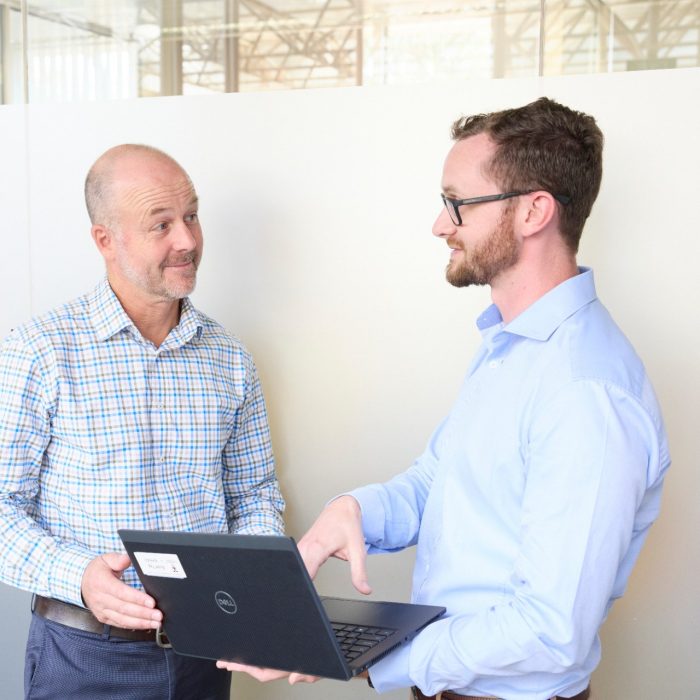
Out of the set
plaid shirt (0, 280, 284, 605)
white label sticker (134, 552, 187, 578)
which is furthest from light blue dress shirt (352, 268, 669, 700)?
plaid shirt (0, 280, 284, 605)

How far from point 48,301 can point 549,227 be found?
1.93 m

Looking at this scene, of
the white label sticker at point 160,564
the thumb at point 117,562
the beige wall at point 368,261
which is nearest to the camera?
the white label sticker at point 160,564

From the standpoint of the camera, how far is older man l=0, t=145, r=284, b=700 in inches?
88.0

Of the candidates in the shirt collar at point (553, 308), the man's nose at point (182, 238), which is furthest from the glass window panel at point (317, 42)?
the shirt collar at point (553, 308)

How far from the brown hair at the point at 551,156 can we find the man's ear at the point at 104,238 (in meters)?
1.03

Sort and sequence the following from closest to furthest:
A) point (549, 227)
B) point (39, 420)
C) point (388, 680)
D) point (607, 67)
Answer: point (388, 680)
point (549, 227)
point (39, 420)
point (607, 67)

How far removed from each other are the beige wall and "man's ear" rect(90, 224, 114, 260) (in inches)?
23.0

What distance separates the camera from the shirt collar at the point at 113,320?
7.74 feet

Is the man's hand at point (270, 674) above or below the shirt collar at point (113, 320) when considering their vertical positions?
below

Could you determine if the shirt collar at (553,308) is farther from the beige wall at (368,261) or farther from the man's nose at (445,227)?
the beige wall at (368,261)

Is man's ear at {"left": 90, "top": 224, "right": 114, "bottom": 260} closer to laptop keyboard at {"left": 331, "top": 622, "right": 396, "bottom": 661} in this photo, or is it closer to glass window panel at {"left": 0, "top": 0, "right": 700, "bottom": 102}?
glass window panel at {"left": 0, "top": 0, "right": 700, "bottom": 102}

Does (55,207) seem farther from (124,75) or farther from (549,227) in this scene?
(549,227)

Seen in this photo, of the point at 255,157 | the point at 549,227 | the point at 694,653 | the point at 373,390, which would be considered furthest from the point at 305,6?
the point at 694,653

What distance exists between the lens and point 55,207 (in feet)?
10.3
